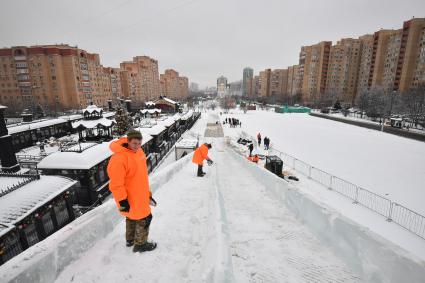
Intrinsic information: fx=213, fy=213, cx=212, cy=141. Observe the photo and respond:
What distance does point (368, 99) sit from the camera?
47.3 m

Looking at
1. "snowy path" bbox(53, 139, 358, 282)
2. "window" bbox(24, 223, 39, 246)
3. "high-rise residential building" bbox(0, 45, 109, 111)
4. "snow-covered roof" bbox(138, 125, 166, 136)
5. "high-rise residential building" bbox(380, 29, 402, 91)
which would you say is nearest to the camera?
"snowy path" bbox(53, 139, 358, 282)

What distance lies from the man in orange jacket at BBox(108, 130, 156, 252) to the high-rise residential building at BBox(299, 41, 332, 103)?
294 feet

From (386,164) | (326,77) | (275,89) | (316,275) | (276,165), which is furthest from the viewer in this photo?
(275,89)

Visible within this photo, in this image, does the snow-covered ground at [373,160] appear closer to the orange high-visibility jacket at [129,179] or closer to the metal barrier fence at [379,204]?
the metal barrier fence at [379,204]

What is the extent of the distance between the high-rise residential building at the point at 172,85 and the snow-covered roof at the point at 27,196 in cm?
11438

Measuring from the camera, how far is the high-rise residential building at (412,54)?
5378 centimetres

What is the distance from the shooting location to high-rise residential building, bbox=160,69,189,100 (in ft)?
394

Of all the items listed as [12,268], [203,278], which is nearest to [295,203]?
[203,278]

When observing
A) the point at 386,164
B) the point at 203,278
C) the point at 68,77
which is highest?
the point at 68,77

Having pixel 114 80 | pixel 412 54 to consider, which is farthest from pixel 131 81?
pixel 412 54

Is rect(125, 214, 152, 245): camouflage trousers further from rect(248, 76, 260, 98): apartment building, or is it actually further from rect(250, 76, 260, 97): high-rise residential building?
rect(250, 76, 260, 97): high-rise residential building

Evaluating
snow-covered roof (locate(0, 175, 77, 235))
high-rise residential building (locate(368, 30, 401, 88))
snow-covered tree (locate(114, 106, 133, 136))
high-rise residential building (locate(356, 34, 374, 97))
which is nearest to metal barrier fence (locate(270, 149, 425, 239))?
snow-covered roof (locate(0, 175, 77, 235))

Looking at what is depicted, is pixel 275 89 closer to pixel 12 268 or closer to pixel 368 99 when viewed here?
pixel 368 99

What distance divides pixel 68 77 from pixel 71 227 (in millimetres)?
61990
